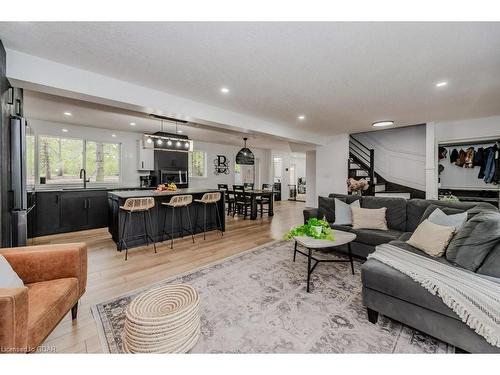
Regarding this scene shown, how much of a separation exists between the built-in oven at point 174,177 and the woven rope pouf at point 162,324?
5439mm

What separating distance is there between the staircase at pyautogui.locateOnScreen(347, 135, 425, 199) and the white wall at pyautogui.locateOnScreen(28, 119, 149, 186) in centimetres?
635

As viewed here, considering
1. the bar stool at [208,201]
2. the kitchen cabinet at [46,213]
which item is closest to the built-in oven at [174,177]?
the bar stool at [208,201]

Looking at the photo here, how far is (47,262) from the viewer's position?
1.75m

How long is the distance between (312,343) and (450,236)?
1810 millimetres

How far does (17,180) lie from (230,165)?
24.2ft

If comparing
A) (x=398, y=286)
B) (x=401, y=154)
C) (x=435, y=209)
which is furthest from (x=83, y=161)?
(x=401, y=154)

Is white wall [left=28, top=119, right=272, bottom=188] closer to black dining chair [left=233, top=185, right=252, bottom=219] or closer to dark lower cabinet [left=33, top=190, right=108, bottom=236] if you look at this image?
dark lower cabinet [left=33, top=190, right=108, bottom=236]

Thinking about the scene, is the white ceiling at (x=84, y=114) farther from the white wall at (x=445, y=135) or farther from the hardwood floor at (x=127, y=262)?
the white wall at (x=445, y=135)

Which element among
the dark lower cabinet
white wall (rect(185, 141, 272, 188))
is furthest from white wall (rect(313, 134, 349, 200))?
the dark lower cabinet

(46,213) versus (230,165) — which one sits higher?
(230,165)

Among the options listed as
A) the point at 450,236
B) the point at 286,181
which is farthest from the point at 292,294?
the point at 286,181

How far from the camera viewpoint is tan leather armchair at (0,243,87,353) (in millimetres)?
1085

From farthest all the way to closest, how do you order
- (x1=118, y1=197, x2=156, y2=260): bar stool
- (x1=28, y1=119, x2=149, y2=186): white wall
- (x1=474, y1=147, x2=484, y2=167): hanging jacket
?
(x1=474, y1=147, x2=484, y2=167): hanging jacket → (x1=28, y1=119, x2=149, y2=186): white wall → (x1=118, y1=197, x2=156, y2=260): bar stool

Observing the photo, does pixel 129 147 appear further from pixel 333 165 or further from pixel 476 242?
pixel 476 242
